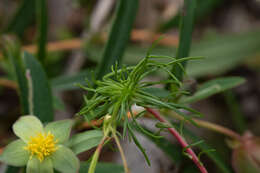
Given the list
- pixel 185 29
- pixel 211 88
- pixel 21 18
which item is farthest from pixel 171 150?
pixel 21 18

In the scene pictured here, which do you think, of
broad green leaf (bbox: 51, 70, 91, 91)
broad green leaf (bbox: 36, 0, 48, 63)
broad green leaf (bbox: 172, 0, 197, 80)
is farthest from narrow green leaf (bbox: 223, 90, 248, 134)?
broad green leaf (bbox: 36, 0, 48, 63)

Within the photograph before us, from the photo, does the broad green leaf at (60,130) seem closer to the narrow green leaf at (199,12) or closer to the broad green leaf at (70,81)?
the broad green leaf at (70,81)

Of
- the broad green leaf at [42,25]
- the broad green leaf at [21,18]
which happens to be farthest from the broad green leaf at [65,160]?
Result: the broad green leaf at [21,18]

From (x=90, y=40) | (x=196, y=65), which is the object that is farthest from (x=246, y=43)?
(x=90, y=40)

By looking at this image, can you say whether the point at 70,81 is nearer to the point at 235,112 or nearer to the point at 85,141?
the point at 85,141

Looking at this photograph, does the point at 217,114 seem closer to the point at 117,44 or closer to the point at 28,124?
the point at 117,44

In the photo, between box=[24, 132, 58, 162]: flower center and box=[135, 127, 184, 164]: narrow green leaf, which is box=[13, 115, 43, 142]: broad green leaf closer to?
box=[24, 132, 58, 162]: flower center

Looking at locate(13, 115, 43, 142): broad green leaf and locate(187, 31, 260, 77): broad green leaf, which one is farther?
locate(187, 31, 260, 77): broad green leaf
